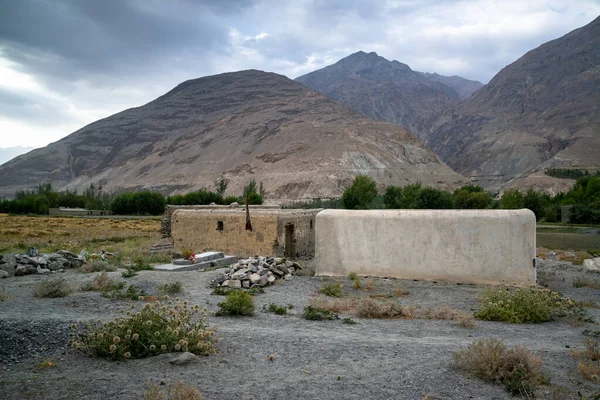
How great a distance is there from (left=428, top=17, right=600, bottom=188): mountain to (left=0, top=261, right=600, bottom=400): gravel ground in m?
115

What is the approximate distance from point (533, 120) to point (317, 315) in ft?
531

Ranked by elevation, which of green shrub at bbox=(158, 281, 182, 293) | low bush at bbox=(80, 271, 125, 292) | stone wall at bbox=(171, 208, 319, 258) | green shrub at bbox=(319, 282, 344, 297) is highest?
stone wall at bbox=(171, 208, 319, 258)

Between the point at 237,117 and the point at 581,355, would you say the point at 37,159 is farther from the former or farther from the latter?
the point at 581,355

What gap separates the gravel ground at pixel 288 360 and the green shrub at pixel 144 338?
7.5 inches

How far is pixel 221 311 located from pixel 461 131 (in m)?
180

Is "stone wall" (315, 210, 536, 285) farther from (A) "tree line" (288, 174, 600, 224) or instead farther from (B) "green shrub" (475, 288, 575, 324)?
(A) "tree line" (288, 174, 600, 224)

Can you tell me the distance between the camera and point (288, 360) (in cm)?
718

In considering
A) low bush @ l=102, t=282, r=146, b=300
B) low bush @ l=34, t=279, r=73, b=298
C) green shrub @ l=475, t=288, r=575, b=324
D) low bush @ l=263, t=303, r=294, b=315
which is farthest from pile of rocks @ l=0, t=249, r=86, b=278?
green shrub @ l=475, t=288, r=575, b=324

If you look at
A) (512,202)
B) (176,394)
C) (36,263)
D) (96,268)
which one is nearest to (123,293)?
(96,268)

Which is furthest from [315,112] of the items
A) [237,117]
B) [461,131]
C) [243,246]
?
[243,246]

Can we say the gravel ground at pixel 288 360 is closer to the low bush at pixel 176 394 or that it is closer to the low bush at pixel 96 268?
the low bush at pixel 176 394

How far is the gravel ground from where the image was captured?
231 inches

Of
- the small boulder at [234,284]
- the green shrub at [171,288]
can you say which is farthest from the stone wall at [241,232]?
the green shrub at [171,288]

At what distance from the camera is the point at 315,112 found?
504ft
